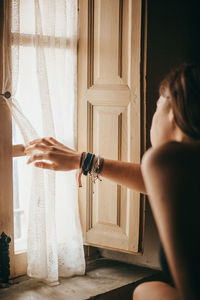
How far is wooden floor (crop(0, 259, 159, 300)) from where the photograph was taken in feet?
6.39

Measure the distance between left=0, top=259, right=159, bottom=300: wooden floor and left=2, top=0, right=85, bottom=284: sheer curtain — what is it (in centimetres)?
7

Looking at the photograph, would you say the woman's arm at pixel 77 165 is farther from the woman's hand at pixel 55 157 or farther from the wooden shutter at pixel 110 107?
the wooden shutter at pixel 110 107

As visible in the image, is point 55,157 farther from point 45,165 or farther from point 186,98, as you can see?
point 186,98

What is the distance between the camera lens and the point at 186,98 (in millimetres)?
1048

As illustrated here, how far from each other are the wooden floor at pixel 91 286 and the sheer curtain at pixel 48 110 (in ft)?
0.22

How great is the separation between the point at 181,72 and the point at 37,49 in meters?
1.00

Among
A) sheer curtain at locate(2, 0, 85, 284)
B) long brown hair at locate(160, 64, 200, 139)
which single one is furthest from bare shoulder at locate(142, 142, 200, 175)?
sheer curtain at locate(2, 0, 85, 284)

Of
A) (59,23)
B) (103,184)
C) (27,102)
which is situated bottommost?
(103,184)

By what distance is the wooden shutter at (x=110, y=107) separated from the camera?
204cm

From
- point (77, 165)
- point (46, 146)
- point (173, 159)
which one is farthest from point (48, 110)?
point (173, 159)

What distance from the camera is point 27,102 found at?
77.6 inches

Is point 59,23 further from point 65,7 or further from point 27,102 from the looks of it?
point 27,102

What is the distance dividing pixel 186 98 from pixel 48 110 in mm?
1032

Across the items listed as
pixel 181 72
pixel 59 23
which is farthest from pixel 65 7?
pixel 181 72
